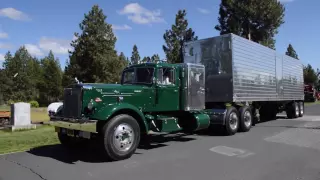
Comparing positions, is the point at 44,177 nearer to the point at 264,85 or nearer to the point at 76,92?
the point at 76,92

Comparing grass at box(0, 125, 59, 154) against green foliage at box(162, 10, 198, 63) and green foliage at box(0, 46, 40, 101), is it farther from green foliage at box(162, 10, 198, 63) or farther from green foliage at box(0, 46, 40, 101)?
green foliage at box(0, 46, 40, 101)

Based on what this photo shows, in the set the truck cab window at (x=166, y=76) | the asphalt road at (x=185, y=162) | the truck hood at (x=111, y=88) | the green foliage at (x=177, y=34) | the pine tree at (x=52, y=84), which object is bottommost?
the asphalt road at (x=185, y=162)

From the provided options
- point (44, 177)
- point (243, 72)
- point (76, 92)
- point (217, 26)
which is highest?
point (217, 26)

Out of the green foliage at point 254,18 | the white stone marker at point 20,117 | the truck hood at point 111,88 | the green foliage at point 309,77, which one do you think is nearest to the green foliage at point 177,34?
the green foliage at point 254,18

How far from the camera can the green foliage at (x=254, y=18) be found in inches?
1275

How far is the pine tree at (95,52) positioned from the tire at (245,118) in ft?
74.3

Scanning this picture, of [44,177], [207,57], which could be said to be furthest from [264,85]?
[44,177]

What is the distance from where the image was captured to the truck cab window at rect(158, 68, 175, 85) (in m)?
9.77

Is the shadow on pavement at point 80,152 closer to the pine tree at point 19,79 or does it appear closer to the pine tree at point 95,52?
the pine tree at point 95,52

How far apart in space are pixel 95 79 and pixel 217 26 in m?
14.3

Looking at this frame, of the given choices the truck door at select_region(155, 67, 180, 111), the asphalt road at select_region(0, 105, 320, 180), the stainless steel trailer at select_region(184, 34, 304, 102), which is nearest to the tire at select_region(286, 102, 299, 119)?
the stainless steel trailer at select_region(184, 34, 304, 102)

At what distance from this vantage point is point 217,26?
3541 centimetres

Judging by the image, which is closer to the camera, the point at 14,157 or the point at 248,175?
the point at 248,175

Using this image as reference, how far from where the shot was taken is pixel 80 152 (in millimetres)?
8820
